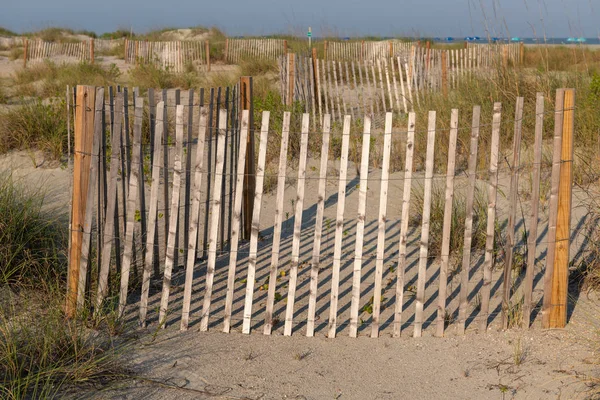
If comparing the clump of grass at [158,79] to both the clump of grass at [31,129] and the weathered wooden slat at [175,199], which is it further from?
the weathered wooden slat at [175,199]

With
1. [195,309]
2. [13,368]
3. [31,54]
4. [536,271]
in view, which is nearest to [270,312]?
[195,309]

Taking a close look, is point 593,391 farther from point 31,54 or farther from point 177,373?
point 31,54

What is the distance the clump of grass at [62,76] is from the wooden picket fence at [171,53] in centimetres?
385

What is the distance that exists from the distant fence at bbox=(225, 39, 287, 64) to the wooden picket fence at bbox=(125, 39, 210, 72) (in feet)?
2.96

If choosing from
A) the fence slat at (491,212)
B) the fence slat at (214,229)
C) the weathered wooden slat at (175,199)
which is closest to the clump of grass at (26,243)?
the weathered wooden slat at (175,199)

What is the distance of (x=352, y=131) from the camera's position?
32.8ft

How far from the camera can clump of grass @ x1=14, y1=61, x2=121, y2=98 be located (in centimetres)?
1430

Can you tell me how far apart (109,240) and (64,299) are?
1.54 feet

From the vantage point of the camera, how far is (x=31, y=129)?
8.84m

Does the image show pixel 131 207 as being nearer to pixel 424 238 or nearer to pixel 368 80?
pixel 424 238

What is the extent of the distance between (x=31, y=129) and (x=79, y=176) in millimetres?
4912

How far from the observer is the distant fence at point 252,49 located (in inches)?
869

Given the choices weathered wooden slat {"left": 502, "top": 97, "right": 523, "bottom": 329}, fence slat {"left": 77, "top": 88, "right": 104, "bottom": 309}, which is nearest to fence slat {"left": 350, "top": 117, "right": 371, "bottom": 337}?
weathered wooden slat {"left": 502, "top": 97, "right": 523, "bottom": 329}

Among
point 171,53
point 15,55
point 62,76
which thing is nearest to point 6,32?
point 15,55
